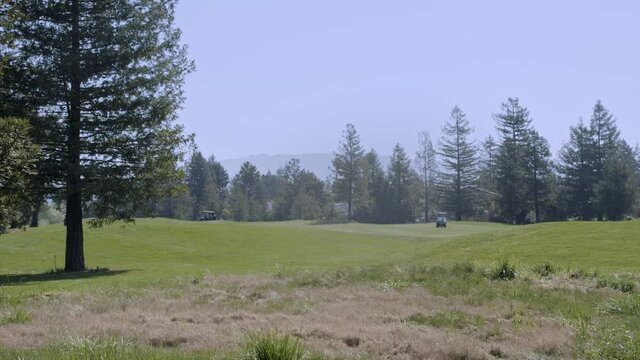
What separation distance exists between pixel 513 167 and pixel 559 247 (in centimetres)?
6615

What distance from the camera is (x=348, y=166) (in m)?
101

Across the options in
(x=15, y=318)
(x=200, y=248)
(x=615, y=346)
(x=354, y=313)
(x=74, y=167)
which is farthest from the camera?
(x=200, y=248)

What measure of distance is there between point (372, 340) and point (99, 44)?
2025 centimetres

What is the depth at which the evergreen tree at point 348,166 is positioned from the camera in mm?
100562

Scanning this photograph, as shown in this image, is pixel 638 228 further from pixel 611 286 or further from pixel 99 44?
pixel 99 44

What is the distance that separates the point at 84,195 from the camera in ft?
81.0

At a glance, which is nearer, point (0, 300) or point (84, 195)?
point (0, 300)

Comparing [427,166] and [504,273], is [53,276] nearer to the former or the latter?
[504,273]

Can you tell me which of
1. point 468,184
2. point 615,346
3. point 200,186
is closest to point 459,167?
point 468,184

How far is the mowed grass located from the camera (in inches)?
859

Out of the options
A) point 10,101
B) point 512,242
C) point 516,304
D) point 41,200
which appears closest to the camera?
point 516,304

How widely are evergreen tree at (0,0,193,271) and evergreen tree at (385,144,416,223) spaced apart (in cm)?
8653

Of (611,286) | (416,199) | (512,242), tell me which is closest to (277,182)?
(416,199)

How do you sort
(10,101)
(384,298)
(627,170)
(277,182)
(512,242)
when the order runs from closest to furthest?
(384,298) < (10,101) < (512,242) < (627,170) < (277,182)
